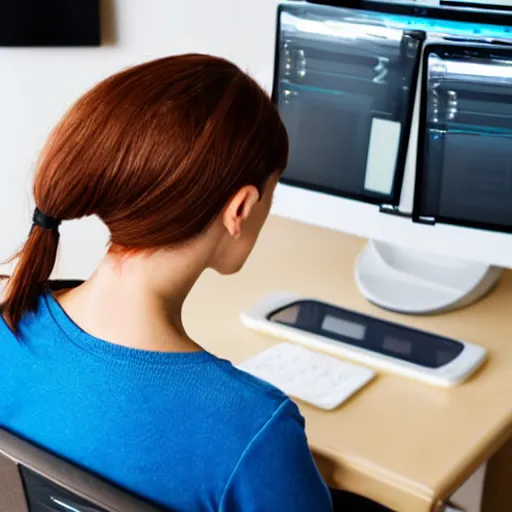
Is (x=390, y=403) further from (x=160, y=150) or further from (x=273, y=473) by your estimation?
(x=160, y=150)

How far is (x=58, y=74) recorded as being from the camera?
6.55 feet

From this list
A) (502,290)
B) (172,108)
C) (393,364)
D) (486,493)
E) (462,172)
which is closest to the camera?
(172,108)

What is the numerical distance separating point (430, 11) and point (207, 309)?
577 mm

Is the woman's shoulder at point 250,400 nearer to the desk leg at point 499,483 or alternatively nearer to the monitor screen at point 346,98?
the monitor screen at point 346,98

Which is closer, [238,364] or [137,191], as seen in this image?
[137,191]

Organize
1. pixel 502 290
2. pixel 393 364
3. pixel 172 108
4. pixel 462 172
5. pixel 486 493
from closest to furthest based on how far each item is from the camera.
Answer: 1. pixel 172 108
2. pixel 393 364
3. pixel 462 172
4. pixel 502 290
5. pixel 486 493

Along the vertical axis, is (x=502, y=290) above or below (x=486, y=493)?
above

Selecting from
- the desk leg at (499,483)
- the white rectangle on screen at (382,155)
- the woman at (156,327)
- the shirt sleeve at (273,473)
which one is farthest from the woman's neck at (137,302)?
the desk leg at (499,483)

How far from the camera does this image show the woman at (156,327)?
2.43 feet

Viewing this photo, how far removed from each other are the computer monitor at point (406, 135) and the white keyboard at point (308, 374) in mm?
221

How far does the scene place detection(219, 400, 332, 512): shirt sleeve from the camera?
2.41ft

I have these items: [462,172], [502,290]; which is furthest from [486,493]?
[462,172]

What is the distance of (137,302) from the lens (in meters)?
0.81

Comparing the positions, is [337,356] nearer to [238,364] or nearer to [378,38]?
→ [238,364]
